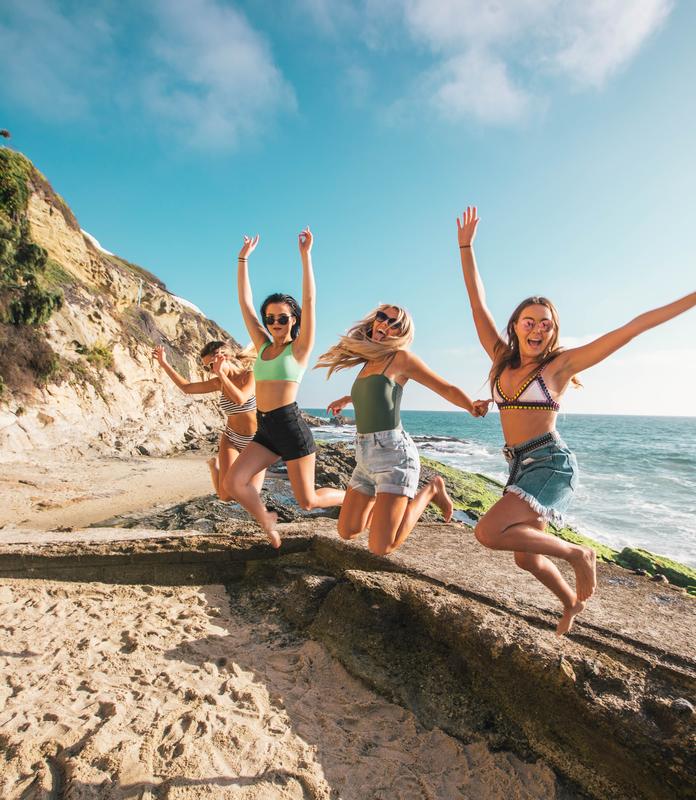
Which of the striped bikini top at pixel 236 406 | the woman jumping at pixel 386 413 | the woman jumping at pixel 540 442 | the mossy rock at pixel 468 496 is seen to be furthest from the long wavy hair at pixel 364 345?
the mossy rock at pixel 468 496

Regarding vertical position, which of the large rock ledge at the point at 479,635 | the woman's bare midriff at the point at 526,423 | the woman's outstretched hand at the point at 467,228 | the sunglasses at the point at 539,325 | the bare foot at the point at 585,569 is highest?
the woman's outstretched hand at the point at 467,228

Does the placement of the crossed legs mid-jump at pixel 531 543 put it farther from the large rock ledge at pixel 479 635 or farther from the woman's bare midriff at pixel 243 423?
the woman's bare midriff at pixel 243 423

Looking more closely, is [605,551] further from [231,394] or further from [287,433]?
[231,394]

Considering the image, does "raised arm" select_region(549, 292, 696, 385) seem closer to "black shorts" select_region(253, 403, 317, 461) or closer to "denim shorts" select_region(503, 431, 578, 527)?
"denim shorts" select_region(503, 431, 578, 527)

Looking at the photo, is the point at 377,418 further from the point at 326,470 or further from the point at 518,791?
the point at 326,470

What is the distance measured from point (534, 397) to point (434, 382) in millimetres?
749

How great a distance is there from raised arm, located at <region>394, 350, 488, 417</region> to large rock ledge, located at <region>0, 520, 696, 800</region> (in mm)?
1665

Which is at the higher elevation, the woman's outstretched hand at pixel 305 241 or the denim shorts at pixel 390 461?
the woman's outstretched hand at pixel 305 241

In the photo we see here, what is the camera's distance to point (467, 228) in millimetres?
3191

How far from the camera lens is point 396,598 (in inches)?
158

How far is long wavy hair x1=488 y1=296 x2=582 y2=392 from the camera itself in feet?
9.17

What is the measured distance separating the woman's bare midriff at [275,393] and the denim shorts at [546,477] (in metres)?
1.83

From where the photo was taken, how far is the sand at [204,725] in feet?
8.46

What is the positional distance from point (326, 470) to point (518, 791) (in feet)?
34.6
